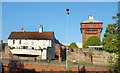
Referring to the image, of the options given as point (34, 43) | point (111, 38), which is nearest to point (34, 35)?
point (34, 43)

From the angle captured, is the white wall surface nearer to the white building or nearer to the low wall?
the white building

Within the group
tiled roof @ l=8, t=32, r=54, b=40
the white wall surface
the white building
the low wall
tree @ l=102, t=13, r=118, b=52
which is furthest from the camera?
tiled roof @ l=8, t=32, r=54, b=40

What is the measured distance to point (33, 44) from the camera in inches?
1756

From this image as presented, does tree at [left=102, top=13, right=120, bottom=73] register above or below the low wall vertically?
above

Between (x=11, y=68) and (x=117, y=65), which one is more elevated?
(x=117, y=65)


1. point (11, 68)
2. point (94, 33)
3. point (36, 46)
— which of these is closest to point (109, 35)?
point (36, 46)

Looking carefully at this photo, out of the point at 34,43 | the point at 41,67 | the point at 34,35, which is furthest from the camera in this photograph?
the point at 34,35

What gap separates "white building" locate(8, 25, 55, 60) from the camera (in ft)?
144

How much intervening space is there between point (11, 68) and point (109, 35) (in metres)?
25.2

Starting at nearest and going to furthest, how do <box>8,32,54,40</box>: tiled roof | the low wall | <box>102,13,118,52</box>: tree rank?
the low wall
<box>102,13,118,52</box>: tree
<box>8,32,54,40</box>: tiled roof

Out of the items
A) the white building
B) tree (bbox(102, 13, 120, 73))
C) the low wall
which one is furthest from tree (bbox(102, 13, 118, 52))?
the white building

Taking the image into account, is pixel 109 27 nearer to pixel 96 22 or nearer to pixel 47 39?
pixel 47 39

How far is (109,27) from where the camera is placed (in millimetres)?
35875

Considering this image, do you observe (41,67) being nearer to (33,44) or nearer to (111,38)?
(33,44)
